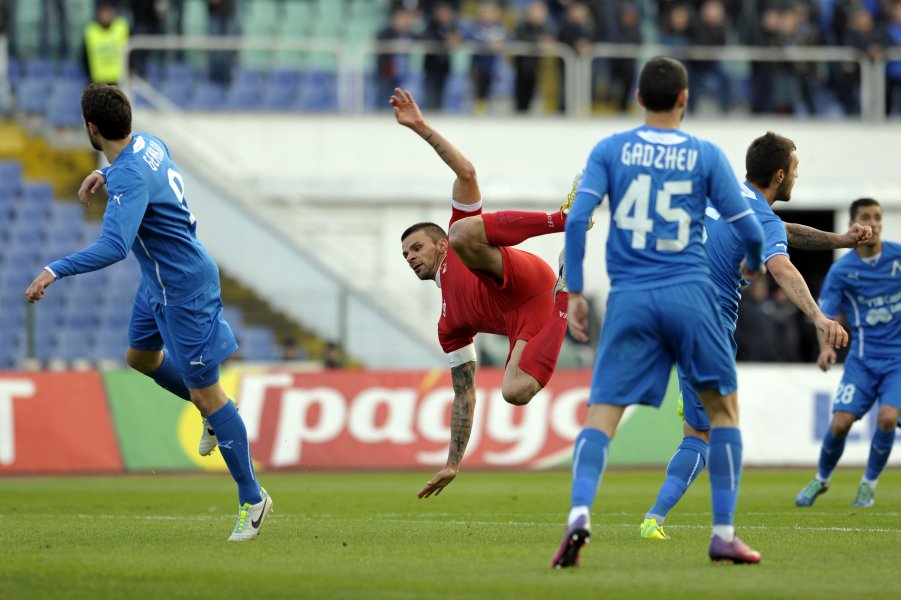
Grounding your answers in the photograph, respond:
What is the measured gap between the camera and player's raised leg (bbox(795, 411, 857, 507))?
13062mm

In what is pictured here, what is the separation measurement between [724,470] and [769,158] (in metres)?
2.42

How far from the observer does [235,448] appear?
30.0 ft

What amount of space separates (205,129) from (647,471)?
10.0 metres

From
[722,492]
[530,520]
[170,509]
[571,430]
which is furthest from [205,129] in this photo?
[722,492]

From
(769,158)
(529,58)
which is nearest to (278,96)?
(529,58)

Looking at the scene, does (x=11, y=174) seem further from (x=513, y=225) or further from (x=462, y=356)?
(x=513, y=225)

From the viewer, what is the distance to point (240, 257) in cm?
2253

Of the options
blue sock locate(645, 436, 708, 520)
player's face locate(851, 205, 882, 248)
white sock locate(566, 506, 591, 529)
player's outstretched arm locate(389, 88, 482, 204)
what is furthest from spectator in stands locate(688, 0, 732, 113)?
white sock locate(566, 506, 591, 529)

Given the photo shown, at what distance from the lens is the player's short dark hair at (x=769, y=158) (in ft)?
30.0

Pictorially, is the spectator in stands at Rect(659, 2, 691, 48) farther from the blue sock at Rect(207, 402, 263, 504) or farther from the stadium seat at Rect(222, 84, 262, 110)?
the blue sock at Rect(207, 402, 263, 504)

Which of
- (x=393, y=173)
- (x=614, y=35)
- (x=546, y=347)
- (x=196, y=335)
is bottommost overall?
(x=393, y=173)

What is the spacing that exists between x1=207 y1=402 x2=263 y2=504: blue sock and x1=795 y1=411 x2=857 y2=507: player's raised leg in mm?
5698

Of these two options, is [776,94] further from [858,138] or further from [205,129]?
[205,129]

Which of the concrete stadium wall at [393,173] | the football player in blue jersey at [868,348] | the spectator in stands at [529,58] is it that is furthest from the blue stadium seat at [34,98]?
the football player in blue jersey at [868,348]
